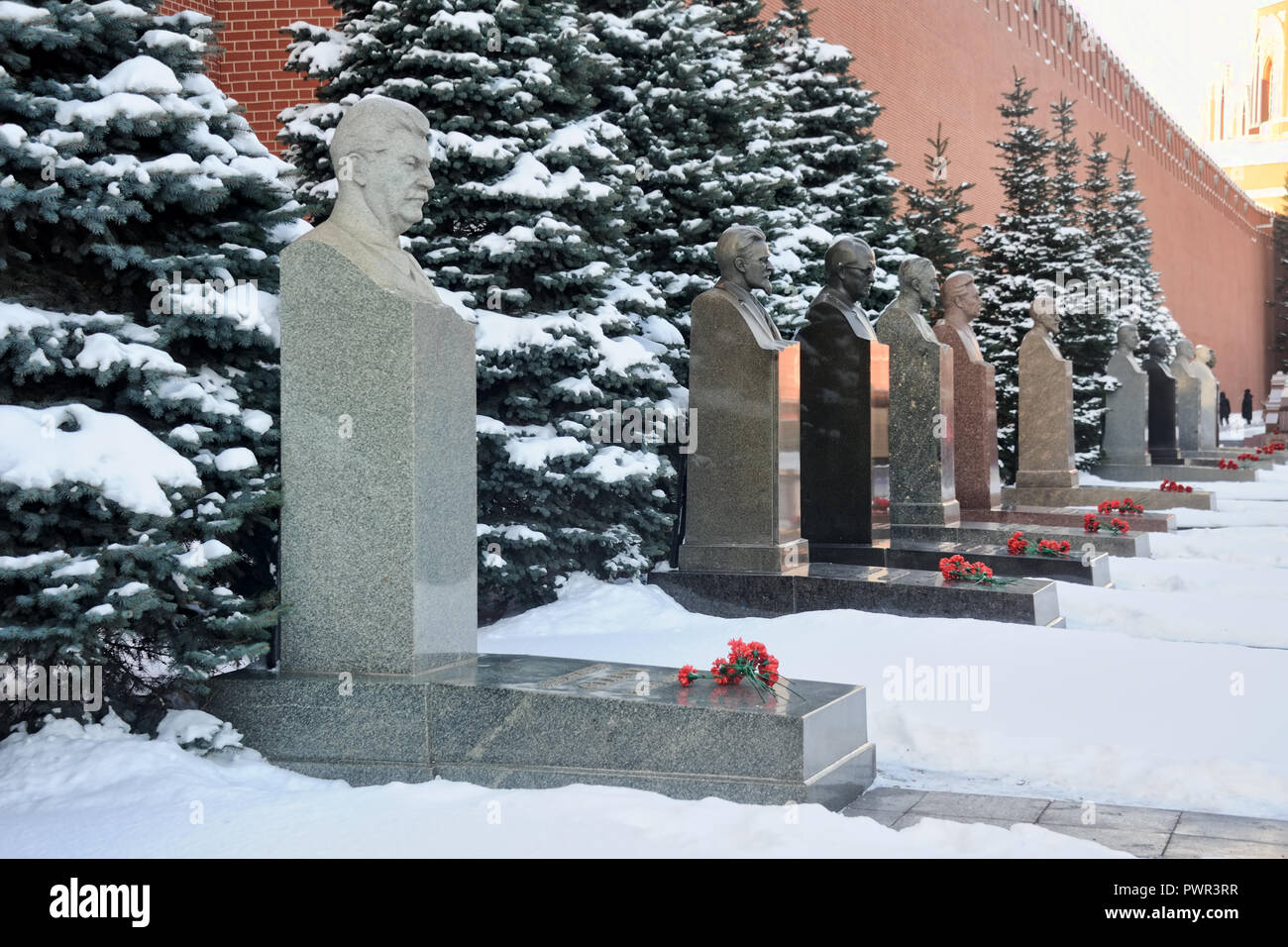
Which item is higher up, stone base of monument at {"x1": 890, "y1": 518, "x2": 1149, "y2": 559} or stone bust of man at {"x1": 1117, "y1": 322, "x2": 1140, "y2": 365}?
stone bust of man at {"x1": 1117, "y1": 322, "x2": 1140, "y2": 365}

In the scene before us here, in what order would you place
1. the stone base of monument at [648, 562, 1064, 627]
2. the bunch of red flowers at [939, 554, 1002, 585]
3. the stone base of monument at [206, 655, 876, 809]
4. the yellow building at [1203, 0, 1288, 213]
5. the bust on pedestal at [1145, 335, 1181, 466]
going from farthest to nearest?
the yellow building at [1203, 0, 1288, 213]
the bust on pedestal at [1145, 335, 1181, 466]
the bunch of red flowers at [939, 554, 1002, 585]
the stone base of monument at [648, 562, 1064, 627]
the stone base of monument at [206, 655, 876, 809]

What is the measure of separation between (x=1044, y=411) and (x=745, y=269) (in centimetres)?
864

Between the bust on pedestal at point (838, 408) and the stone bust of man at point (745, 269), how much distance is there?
1404mm

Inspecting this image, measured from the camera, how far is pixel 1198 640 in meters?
8.80

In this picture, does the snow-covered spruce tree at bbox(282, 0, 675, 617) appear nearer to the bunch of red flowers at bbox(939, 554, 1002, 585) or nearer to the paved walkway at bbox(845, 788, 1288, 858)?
the bunch of red flowers at bbox(939, 554, 1002, 585)

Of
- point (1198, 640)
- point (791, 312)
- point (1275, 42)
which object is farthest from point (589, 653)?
point (1275, 42)

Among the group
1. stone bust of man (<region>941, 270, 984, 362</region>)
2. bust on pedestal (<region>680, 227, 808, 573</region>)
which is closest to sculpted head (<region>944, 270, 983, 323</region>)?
stone bust of man (<region>941, 270, 984, 362</region>)

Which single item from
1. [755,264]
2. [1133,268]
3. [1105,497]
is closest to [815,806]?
[755,264]

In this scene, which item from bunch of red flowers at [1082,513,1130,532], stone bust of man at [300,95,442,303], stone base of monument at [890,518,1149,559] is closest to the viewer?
stone bust of man at [300,95,442,303]

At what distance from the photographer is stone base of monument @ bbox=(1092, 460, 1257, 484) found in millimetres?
21812

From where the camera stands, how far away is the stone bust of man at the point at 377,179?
5.84 metres

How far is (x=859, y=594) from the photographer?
9227 millimetres

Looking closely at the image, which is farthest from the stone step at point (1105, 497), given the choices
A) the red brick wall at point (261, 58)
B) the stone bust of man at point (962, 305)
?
the red brick wall at point (261, 58)

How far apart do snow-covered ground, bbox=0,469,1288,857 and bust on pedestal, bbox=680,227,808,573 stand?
2.85 ft
